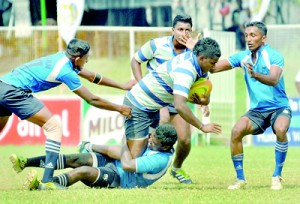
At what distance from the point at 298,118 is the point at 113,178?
10291 mm

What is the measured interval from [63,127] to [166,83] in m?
10.0

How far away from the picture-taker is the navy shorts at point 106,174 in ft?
42.5

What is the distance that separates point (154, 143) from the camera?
1295cm

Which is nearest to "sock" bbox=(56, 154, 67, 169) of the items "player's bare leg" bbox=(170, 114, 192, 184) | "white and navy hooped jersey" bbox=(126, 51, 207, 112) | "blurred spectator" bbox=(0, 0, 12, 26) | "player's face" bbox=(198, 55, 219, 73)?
"white and navy hooped jersey" bbox=(126, 51, 207, 112)

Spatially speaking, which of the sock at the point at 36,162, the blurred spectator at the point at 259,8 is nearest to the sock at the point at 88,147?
the sock at the point at 36,162

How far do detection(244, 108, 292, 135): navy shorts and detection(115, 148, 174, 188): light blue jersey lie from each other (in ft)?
4.38

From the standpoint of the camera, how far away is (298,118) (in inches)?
893

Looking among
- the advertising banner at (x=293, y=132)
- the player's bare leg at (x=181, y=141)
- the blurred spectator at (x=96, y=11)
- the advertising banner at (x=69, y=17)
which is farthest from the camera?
the blurred spectator at (x=96, y=11)

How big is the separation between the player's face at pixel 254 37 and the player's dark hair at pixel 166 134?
1788 millimetres

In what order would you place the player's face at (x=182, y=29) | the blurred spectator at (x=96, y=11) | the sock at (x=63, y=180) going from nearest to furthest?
the sock at (x=63, y=180), the player's face at (x=182, y=29), the blurred spectator at (x=96, y=11)

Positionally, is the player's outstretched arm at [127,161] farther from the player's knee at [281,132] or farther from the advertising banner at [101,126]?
the advertising banner at [101,126]

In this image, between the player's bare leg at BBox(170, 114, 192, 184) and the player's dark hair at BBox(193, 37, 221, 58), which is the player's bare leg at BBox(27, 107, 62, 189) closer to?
the player's dark hair at BBox(193, 37, 221, 58)

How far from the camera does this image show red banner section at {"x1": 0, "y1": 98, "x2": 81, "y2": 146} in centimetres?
2255

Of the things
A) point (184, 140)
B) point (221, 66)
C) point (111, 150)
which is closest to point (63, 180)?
point (111, 150)
